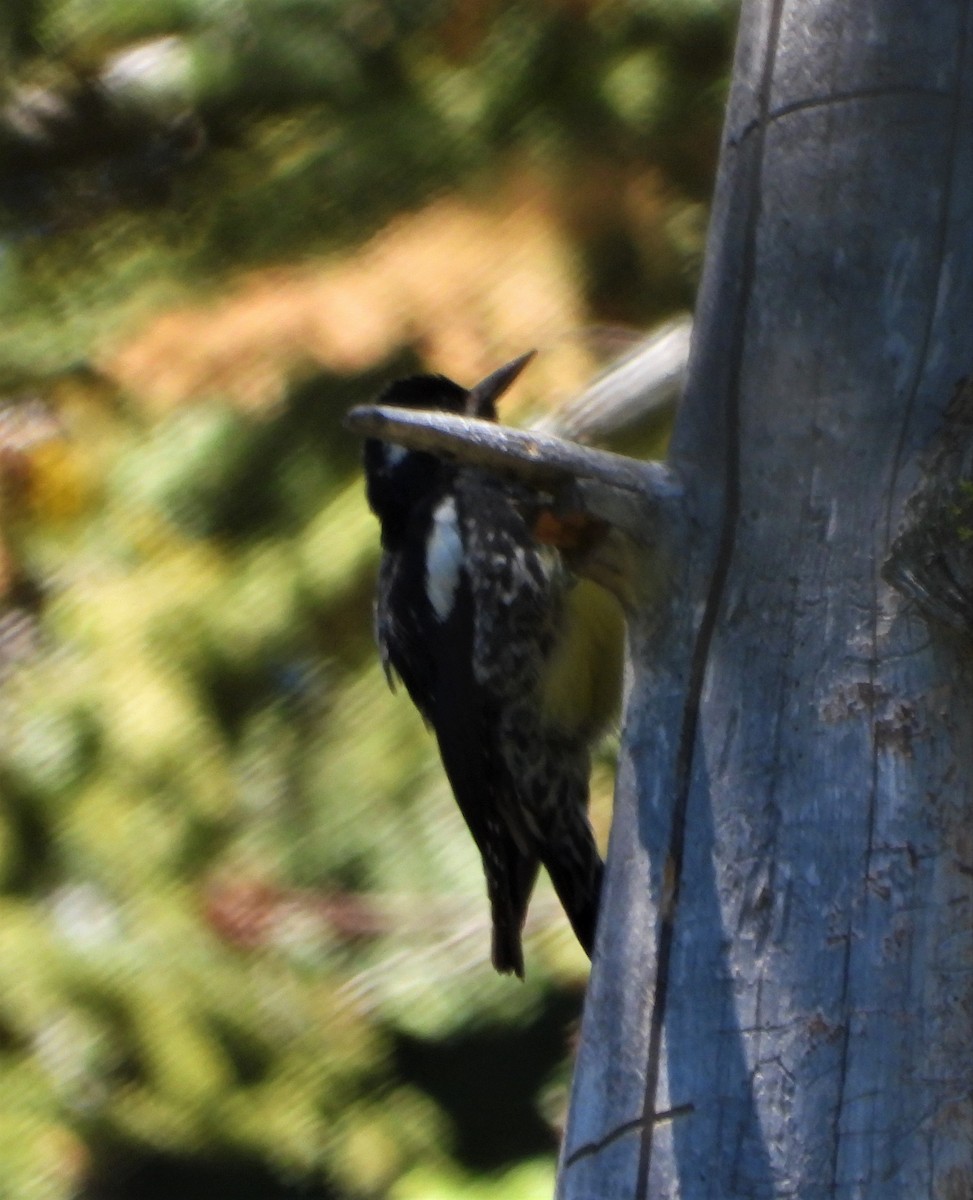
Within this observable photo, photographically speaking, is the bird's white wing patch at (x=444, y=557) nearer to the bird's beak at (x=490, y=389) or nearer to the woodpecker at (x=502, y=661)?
the woodpecker at (x=502, y=661)

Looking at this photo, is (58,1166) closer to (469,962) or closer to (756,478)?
(469,962)

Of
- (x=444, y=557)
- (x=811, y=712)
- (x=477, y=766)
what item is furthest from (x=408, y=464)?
(x=811, y=712)

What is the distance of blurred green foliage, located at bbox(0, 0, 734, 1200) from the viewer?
3510mm

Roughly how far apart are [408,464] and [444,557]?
21 centimetres

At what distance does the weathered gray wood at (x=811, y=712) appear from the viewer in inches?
63.8

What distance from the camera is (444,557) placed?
9.74ft

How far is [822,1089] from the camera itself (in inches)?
63.6

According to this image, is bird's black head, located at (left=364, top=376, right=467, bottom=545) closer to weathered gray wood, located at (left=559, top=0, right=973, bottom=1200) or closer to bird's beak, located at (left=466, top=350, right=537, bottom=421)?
bird's beak, located at (left=466, top=350, right=537, bottom=421)

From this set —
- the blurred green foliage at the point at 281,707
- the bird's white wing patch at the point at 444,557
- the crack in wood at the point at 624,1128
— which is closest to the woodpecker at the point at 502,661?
the bird's white wing patch at the point at 444,557

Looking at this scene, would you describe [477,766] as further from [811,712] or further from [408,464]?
[811,712]

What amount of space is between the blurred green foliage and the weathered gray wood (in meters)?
1.76

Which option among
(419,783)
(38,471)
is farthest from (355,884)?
(38,471)

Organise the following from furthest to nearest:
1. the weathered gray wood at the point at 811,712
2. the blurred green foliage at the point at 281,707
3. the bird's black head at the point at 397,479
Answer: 1. the blurred green foliage at the point at 281,707
2. the bird's black head at the point at 397,479
3. the weathered gray wood at the point at 811,712

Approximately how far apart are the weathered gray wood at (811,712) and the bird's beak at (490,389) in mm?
1177
